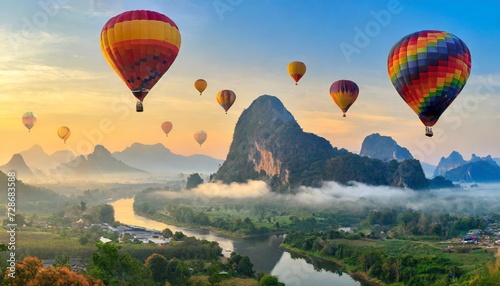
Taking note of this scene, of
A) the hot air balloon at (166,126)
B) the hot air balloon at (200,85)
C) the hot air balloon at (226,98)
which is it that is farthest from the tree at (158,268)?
the hot air balloon at (166,126)

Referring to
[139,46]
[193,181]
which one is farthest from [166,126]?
[193,181]

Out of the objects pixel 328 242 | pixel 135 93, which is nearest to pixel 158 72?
pixel 135 93

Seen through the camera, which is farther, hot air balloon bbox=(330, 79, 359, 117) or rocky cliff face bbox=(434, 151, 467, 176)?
rocky cliff face bbox=(434, 151, 467, 176)

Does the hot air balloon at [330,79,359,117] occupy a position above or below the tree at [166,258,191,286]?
above

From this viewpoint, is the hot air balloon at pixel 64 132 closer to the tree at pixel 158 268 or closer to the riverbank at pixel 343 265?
the riverbank at pixel 343 265

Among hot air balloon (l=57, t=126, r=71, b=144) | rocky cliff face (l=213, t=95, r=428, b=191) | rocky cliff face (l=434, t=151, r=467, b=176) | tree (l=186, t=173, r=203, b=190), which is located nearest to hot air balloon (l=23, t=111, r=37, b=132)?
hot air balloon (l=57, t=126, r=71, b=144)

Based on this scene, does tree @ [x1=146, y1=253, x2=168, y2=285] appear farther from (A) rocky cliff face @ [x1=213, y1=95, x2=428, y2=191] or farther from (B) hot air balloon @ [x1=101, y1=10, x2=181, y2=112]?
(A) rocky cliff face @ [x1=213, y1=95, x2=428, y2=191]
